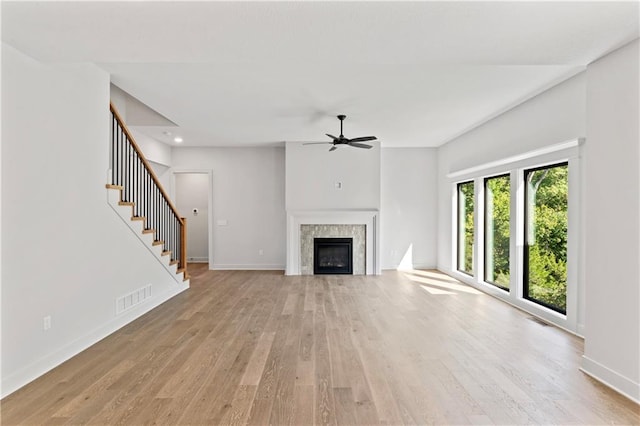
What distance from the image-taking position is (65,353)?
9.64 feet

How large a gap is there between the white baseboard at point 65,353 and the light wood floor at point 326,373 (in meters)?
0.07

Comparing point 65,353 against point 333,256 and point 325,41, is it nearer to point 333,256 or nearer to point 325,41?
point 325,41

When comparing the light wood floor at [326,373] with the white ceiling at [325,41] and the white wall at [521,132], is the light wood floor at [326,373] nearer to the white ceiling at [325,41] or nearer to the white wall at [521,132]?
the white wall at [521,132]

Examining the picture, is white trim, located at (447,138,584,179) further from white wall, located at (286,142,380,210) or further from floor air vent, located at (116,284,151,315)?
floor air vent, located at (116,284,151,315)

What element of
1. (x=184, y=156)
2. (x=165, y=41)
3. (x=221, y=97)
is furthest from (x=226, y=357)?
(x=184, y=156)

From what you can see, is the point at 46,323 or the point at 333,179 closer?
the point at 46,323

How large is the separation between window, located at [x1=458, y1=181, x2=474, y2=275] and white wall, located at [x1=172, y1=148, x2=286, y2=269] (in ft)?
12.3

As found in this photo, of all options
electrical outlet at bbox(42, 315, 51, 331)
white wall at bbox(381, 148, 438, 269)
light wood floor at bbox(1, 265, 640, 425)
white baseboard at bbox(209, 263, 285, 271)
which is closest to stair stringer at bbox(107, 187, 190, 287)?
light wood floor at bbox(1, 265, 640, 425)

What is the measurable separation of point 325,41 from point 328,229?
4.96 m

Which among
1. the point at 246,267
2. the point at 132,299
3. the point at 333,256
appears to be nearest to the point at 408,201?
the point at 333,256

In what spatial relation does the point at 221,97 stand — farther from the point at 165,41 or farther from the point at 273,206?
the point at 273,206

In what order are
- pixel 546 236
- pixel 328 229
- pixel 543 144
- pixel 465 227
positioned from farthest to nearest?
1. pixel 328 229
2. pixel 465 227
3. pixel 546 236
4. pixel 543 144

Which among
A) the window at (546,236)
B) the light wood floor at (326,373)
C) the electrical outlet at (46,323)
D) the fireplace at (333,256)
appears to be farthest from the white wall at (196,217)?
the window at (546,236)

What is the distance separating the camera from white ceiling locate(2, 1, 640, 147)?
194cm
